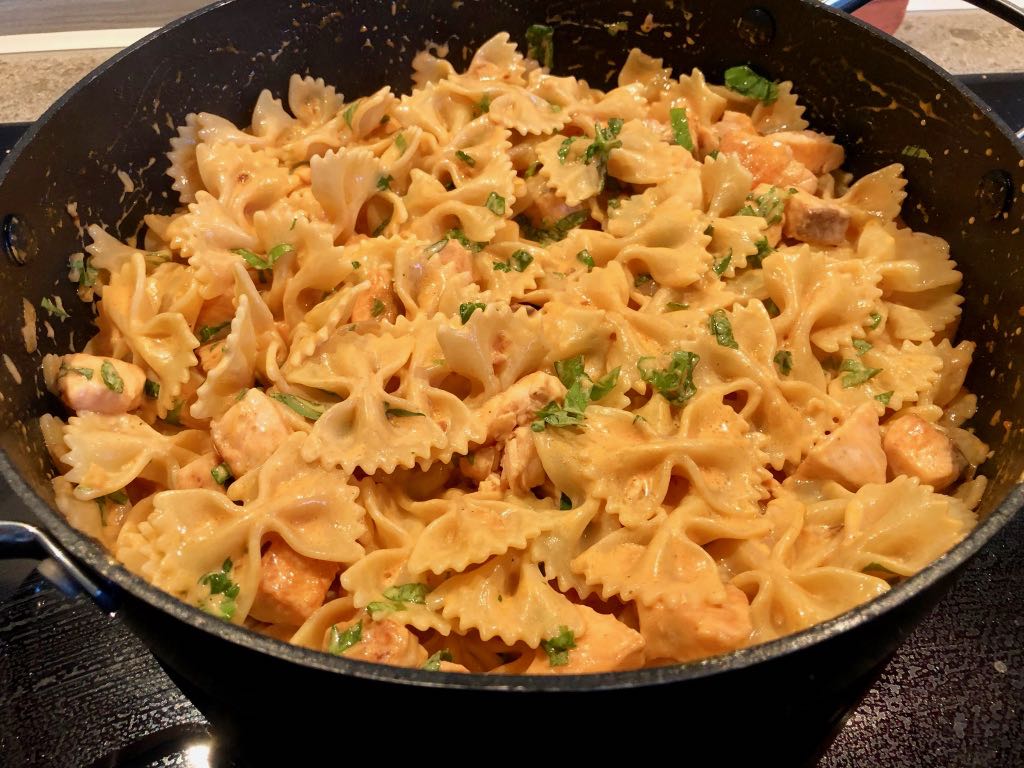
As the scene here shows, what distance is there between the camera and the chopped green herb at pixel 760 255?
3.15 metres

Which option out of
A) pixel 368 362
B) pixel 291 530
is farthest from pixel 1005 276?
pixel 291 530

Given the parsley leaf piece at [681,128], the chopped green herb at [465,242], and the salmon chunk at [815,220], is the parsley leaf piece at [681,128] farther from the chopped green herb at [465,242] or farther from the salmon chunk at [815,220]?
the chopped green herb at [465,242]

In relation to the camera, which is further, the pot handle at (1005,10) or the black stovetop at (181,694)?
the pot handle at (1005,10)

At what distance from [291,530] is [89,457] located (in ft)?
2.26

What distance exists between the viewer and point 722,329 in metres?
2.88

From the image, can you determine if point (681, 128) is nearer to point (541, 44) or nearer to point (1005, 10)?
point (541, 44)

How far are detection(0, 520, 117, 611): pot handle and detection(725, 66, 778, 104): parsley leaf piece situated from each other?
10.6 feet

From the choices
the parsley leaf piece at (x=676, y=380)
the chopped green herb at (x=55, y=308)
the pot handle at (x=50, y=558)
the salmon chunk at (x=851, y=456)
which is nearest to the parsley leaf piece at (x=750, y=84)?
the parsley leaf piece at (x=676, y=380)

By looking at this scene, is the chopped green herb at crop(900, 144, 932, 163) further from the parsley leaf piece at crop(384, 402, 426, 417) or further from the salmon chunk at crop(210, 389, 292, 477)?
Result: the salmon chunk at crop(210, 389, 292, 477)

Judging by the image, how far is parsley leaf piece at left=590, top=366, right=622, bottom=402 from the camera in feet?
8.99

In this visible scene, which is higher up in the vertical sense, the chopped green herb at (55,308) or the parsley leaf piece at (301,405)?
the chopped green herb at (55,308)

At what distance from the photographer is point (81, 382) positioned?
2.62m

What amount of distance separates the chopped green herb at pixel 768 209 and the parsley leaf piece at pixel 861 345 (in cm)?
60

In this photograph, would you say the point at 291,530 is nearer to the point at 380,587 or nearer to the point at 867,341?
the point at 380,587
